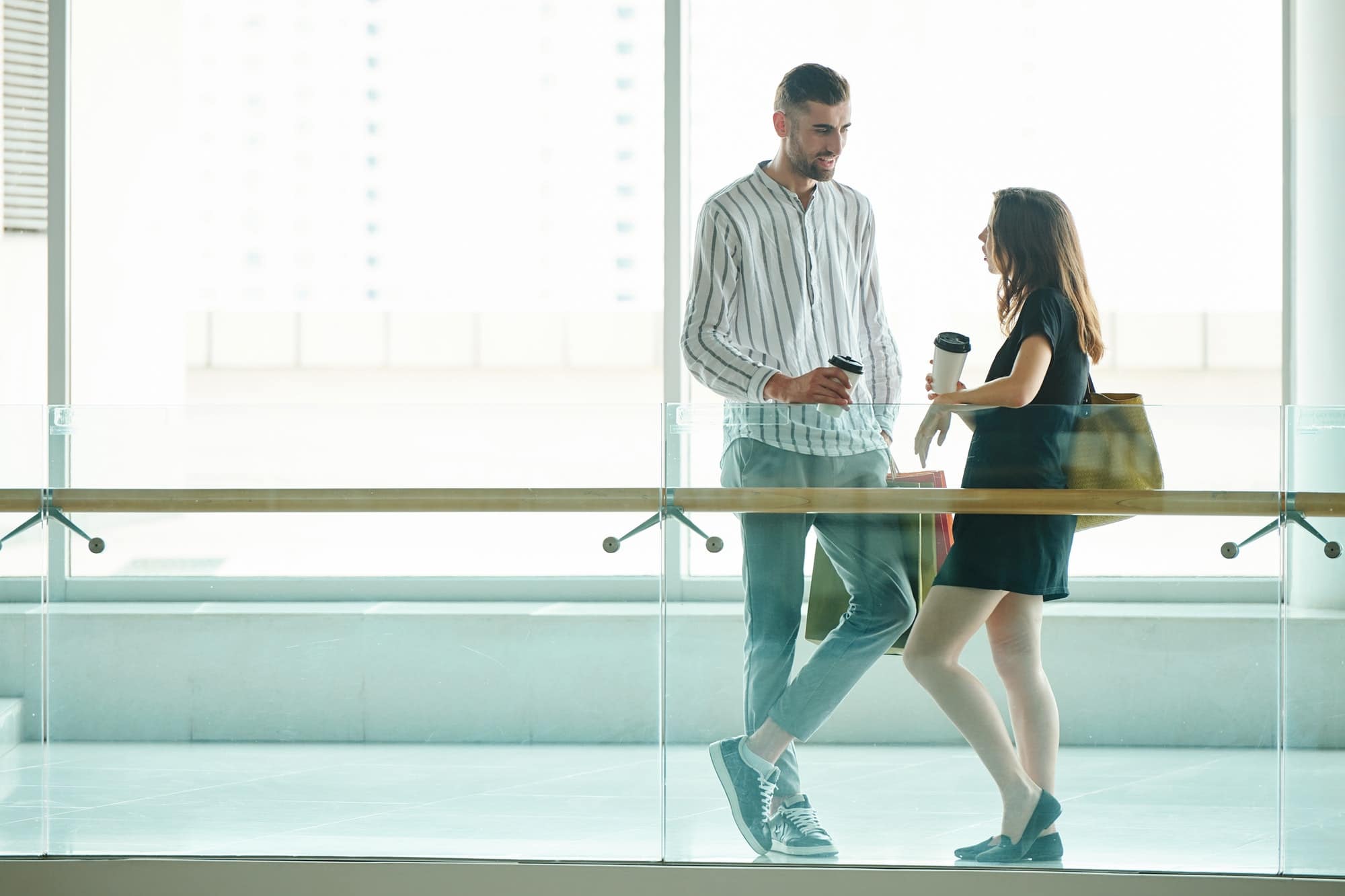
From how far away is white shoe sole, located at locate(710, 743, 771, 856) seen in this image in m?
2.58

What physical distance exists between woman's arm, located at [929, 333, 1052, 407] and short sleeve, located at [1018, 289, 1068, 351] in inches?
0.5

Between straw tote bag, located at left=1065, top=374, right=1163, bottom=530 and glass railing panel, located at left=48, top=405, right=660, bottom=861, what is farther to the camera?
glass railing panel, located at left=48, top=405, right=660, bottom=861

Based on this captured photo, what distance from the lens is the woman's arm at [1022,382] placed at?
2453 millimetres

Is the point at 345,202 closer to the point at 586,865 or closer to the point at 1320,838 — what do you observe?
the point at 586,865

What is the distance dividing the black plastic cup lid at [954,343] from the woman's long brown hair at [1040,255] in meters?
0.16

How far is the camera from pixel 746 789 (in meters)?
2.58

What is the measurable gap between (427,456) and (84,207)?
2600 mm

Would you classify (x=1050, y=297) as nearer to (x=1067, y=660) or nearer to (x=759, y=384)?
(x=759, y=384)

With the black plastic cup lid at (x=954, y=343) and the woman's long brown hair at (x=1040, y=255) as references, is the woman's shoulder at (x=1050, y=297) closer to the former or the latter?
the woman's long brown hair at (x=1040, y=255)

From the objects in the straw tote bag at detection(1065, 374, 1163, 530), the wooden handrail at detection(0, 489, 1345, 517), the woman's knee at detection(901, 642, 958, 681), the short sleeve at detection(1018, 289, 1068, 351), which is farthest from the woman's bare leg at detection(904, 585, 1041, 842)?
the short sleeve at detection(1018, 289, 1068, 351)

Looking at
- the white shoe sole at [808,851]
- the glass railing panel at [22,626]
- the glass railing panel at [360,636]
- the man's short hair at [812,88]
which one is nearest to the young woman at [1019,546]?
the white shoe sole at [808,851]

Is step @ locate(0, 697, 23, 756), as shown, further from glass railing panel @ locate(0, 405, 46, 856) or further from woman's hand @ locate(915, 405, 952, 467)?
woman's hand @ locate(915, 405, 952, 467)

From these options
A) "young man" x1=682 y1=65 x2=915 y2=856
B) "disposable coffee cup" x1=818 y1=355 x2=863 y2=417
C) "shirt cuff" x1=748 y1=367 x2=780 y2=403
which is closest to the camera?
"disposable coffee cup" x1=818 y1=355 x2=863 y2=417

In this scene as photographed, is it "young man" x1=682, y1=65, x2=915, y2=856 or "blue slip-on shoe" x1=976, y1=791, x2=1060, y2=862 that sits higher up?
"young man" x1=682, y1=65, x2=915, y2=856
